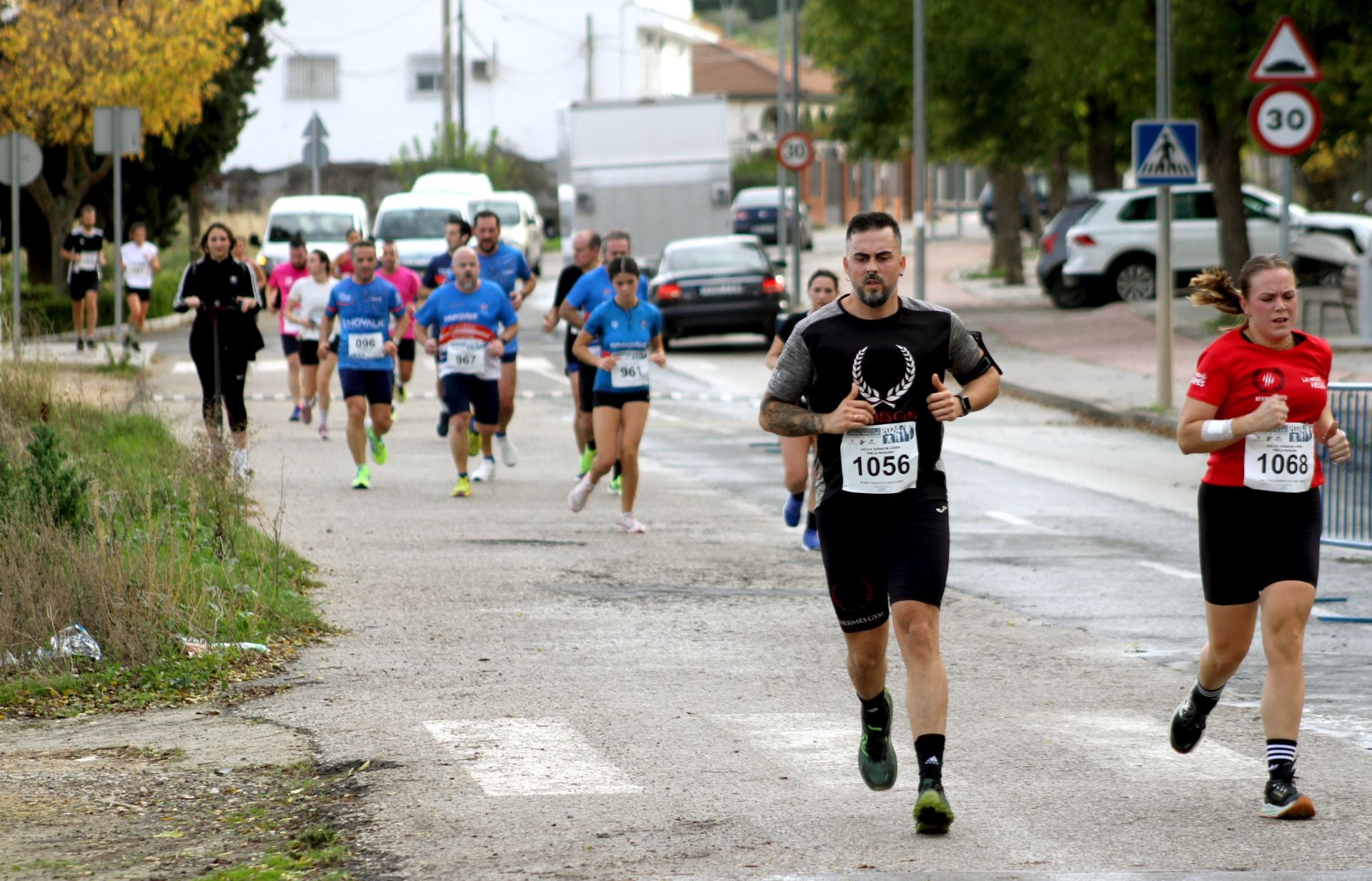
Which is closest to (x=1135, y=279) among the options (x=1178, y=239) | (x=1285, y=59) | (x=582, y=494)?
(x=1178, y=239)

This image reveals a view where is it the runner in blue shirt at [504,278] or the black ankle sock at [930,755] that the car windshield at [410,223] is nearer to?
the runner in blue shirt at [504,278]

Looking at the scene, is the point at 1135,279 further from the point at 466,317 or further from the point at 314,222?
the point at 466,317

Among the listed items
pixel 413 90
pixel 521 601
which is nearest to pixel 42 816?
pixel 521 601

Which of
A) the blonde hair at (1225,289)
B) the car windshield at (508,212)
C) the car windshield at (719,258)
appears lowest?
the blonde hair at (1225,289)

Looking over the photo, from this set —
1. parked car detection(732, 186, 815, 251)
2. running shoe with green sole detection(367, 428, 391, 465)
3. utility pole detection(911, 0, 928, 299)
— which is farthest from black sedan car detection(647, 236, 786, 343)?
parked car detection(732, 186, 815, 251)

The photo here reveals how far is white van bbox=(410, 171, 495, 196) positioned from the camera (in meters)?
47.2

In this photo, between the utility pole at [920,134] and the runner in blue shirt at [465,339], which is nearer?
the runner in blue shirt at [465,339]

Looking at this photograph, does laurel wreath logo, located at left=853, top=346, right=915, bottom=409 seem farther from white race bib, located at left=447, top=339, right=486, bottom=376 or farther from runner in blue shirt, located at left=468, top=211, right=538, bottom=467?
runner in blue shirt, located at left=468, top=211, right=538, bottom=467

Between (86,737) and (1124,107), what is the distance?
2689cm

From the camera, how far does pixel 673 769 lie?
667cm

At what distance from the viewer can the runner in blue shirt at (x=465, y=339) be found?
14703 mm

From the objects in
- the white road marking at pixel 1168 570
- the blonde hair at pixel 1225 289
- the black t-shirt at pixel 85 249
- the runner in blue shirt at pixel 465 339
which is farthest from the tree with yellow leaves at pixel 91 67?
the blonde hair at pixel 1225 289

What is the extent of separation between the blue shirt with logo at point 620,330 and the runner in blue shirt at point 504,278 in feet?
7.56

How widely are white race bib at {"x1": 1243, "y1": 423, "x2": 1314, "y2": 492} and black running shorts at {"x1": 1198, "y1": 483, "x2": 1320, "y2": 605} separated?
0.03 m
